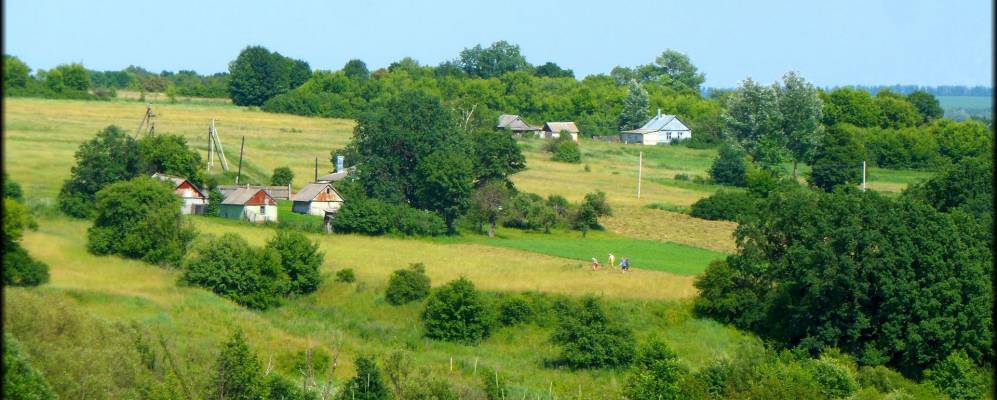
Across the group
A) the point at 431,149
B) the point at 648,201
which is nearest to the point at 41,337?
the point at 431,149

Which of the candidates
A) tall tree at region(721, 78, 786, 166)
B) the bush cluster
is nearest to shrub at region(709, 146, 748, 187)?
tall tree at region(721, 78, 786, 166)

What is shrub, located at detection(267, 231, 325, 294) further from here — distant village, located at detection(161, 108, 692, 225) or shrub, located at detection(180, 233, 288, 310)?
distant village, located at detection(161, 108, 692, 225)

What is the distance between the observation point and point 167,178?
2411 inches

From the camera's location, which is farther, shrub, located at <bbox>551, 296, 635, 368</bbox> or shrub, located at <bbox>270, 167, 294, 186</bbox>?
shrub, located at <bbox>270, 167, 294, 186</bbox>

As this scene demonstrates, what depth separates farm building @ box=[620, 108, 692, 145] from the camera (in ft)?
354

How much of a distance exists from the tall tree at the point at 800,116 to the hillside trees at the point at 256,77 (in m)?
50.7

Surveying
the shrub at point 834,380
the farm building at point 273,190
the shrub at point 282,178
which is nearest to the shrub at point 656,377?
the shrub at point 834,380

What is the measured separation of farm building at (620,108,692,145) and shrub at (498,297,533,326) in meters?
64.4

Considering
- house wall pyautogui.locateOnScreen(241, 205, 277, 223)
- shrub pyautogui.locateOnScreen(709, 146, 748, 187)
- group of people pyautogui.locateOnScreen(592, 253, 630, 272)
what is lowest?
group of people pyautogui.locateOnScreen(592, 253, 630, 272)

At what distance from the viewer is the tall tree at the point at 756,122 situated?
88062 mm

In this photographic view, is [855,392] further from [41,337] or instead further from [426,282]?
[41,337]

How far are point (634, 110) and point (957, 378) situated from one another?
80.1 metres

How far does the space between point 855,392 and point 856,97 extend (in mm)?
76245

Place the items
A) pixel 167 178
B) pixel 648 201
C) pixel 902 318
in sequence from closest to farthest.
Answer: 1. pixel 902 318
2. pixel 167 178
3. pixel 648 201
